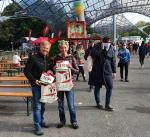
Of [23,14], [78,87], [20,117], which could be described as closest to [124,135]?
[20,117]

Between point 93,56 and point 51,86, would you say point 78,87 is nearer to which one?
point 93,56

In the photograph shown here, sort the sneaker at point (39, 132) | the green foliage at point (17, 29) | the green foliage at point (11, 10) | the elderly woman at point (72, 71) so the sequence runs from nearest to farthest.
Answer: the sneaker at point (39, 132), the elderly woman at point (72, 71), the green foliage at point (17, 29), the green foliage at point (11, 10)

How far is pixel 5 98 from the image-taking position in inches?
528

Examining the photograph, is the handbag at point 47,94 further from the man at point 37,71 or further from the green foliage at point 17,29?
the green foliage at point 17,29

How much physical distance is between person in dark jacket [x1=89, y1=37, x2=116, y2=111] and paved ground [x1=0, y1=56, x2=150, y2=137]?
63 cm

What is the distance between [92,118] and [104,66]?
1.58 m

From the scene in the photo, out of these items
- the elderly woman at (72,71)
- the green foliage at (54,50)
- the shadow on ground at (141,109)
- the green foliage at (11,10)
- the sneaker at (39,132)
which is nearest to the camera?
the sneaker at (39,132)

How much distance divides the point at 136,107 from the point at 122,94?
2749 mm

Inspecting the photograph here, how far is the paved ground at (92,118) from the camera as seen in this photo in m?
8.65

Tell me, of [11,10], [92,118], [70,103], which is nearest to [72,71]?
[70,103]

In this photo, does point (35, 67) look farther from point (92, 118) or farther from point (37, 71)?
point (92, 118)

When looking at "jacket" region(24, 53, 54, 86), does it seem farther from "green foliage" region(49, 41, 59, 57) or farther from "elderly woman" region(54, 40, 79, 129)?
"green foliage" region(49, 41, 59, 57)

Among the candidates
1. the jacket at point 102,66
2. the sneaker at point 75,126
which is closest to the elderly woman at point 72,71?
the sneaker at point 75,126

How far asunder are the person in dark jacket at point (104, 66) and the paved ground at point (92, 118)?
626mm
